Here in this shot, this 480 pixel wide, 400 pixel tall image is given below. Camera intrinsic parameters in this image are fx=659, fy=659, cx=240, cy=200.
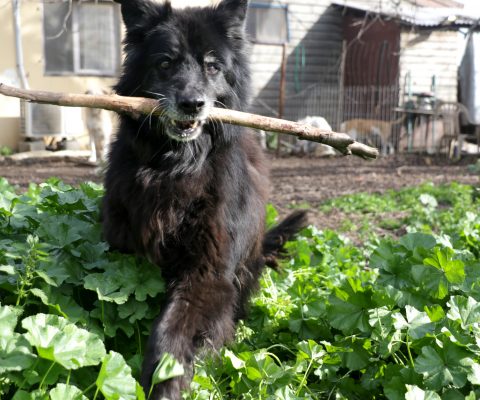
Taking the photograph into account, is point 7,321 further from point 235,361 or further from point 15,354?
point 235,361

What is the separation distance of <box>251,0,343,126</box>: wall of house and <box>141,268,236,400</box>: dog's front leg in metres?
14.4

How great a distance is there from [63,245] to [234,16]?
63.4 inches

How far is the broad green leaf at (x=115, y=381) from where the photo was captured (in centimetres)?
252

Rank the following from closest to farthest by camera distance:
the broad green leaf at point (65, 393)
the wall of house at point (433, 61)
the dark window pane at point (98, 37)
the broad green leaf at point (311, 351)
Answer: the broad green leaf at point (65, 393), the broad green leaf at point (311, 351), the dark window pane at point (98, 37), the wall of house at point (433, 61)

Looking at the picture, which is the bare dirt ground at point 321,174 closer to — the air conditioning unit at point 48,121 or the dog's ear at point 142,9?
the air conditioning unit at point 48,121

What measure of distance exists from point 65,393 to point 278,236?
2.40 meters

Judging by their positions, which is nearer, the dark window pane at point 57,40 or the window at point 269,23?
the dark window pane at point 57,40

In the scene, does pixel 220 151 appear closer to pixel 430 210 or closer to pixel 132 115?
pixel 132 115

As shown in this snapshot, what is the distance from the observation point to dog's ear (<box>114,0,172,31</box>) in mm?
3662

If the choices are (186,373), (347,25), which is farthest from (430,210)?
(347,25)

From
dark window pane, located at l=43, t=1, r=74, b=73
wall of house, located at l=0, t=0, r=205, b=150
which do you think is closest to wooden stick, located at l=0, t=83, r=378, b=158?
wall of house, located at l=0, t=0, r=205, b=150

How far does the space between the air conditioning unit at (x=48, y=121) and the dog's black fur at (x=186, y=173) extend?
1122 cm

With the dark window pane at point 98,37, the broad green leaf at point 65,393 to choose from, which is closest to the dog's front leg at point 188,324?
the broad green leaf at point 65,393

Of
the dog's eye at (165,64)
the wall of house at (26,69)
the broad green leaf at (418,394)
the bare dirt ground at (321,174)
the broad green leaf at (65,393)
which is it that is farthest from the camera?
the wall of house at (26,69)
